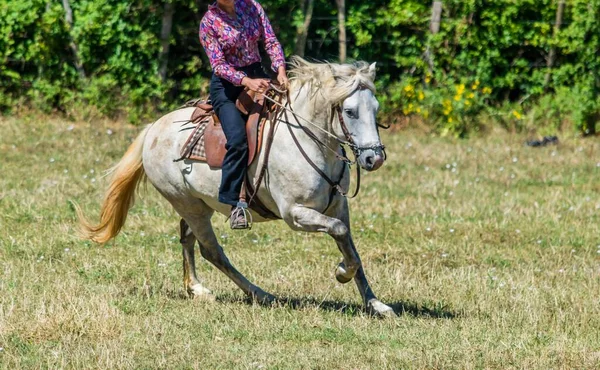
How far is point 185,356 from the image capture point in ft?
21.2

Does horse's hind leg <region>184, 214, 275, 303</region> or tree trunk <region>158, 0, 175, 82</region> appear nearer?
horse's hind leg <region>184, 214, 275, 303</region>

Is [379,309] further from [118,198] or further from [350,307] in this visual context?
[118,198]

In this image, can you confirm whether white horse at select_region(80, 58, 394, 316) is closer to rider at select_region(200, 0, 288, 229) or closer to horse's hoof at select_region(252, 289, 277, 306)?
horse's hoof at select_region(252, 289, 277, 306)

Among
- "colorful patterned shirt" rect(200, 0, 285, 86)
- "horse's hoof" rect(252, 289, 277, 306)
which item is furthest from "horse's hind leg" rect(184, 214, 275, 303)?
"colorful patterned shirt" rect(200, 0, 285, 86)

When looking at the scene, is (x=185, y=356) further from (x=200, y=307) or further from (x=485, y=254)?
(x=485, y=254)

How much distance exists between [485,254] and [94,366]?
15.9ft

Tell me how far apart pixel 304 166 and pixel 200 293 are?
1.67m

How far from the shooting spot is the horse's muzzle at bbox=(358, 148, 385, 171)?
6.91 meters

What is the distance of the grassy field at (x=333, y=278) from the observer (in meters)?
6.57

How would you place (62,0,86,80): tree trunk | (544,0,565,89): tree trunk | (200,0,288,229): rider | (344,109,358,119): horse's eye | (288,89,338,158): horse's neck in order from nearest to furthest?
(344,109,358,119): horse's eye → (288,89,338,158): horse's neck → (200,0,288,229): rider → (62,0,86,80): tree trunk → (544,0,565,89): tree trunk

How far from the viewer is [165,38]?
1761 cm

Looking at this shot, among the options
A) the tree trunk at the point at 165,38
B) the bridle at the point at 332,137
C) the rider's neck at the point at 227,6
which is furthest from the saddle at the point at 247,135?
the tree trunk at the point at 165,38

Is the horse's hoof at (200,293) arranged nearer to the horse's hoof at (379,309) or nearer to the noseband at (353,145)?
the horse's hoof at (379,309)

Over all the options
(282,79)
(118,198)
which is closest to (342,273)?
(282,79)
